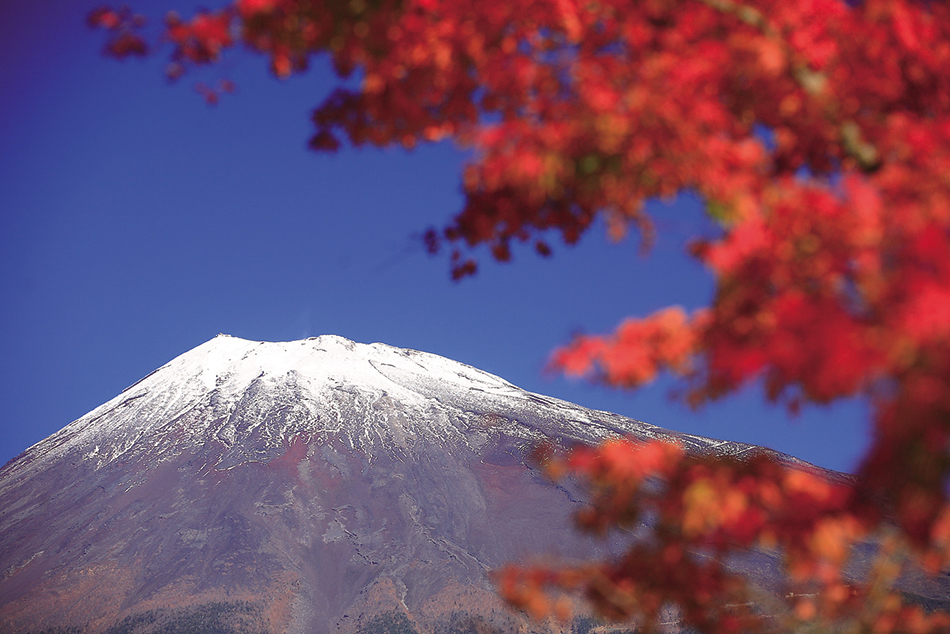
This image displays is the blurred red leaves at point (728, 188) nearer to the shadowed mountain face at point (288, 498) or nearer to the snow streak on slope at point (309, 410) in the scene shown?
the shadowed mountain face at point (288, 498)

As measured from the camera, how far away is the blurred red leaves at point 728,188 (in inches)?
73.3

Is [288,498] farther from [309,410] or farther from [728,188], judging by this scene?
[728,188]

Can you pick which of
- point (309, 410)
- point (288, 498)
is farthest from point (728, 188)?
point (309, 410)

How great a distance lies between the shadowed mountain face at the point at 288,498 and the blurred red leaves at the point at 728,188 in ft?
72.0

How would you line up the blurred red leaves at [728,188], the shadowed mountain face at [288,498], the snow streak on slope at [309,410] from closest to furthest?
the blurred red leaves at [728,188] < the shadowed mountain face at [288,498] < the snow streak on slope at [309,410]

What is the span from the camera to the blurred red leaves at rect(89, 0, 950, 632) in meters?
1.86

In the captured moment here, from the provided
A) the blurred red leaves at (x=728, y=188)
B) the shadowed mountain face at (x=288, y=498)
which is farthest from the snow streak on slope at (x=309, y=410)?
the blurred red leaves at (x=728, y=188)

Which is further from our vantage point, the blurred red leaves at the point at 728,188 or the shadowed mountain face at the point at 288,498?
the shadowed mountain face at the point at 288,498

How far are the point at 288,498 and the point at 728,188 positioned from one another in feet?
134

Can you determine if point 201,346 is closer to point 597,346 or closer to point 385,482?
point 385,482

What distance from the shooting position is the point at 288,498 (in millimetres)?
39281

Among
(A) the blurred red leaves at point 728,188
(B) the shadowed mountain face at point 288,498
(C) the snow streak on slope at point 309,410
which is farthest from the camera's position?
(C) the snow streak on slope at point 309,410

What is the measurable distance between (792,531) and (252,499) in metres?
41.0

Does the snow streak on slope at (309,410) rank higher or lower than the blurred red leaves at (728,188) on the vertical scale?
higher
